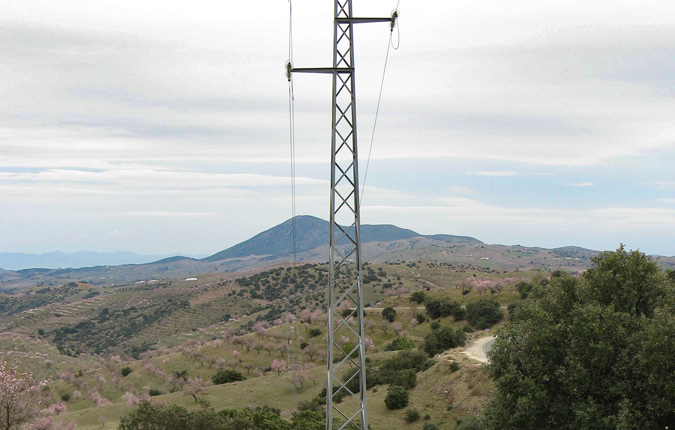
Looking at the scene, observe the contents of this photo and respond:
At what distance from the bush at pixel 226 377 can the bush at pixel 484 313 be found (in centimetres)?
3073

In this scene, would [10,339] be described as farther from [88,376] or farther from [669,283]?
[669,283]

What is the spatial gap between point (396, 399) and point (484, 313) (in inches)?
1119

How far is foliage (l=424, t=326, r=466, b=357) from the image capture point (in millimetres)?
53594

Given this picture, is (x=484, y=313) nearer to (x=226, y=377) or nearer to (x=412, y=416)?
(x=412, y=416)

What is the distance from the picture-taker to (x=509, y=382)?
64.7ft

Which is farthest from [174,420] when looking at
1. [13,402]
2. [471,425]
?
[471,425]

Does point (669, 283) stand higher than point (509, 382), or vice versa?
point (669, 283)

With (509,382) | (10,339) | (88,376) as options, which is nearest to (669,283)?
(509,382)

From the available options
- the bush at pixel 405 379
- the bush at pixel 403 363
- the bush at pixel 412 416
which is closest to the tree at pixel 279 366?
the bush at pixel 403 363

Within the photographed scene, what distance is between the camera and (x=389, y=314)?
77.1m

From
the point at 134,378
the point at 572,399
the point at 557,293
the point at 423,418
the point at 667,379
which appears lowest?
the point at 134,378

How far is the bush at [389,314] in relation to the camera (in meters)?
76.6

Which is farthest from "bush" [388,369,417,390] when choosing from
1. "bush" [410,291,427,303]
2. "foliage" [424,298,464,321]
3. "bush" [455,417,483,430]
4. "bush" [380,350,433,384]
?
"bush" [410,291,427,303]

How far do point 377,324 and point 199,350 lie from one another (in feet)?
90.8
